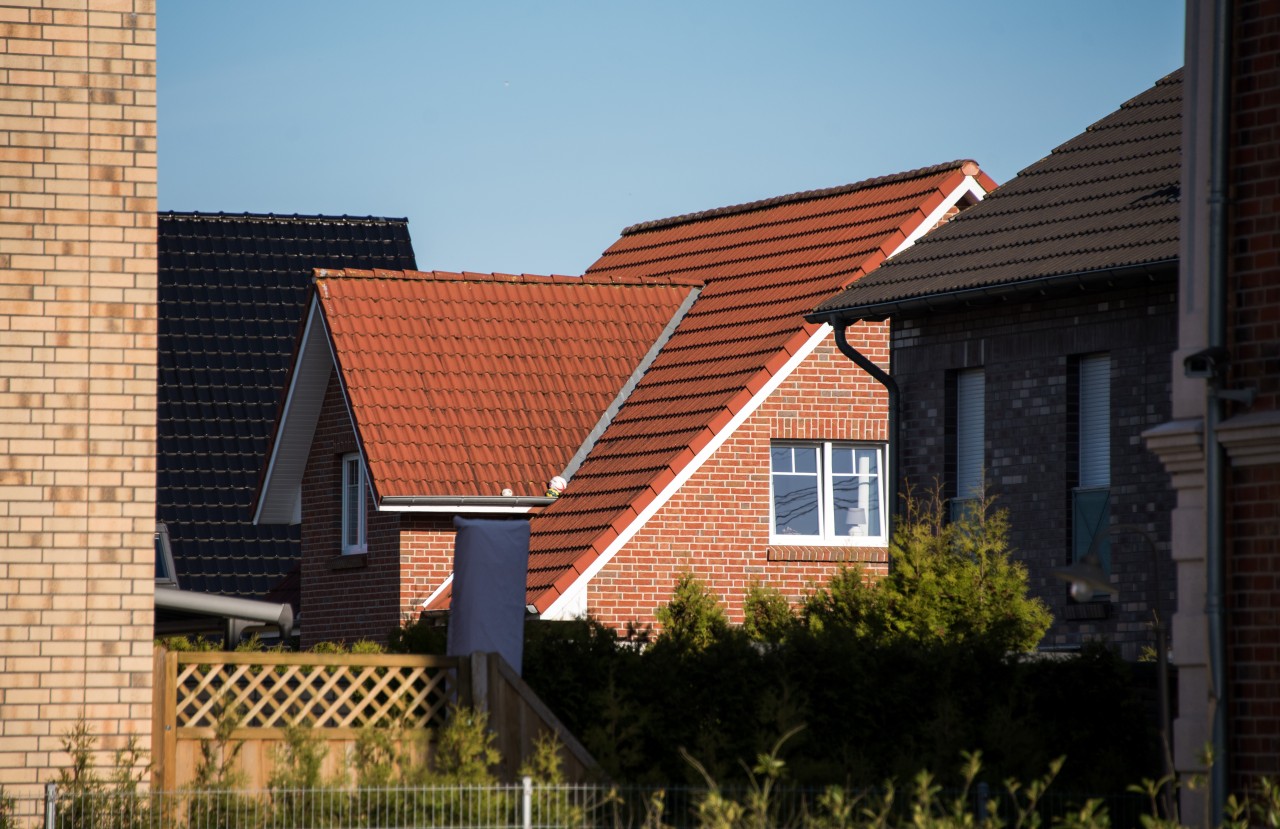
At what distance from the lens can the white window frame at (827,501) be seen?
24391 mm

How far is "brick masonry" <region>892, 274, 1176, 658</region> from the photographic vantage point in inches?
746

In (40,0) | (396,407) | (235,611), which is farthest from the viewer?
(396,407)

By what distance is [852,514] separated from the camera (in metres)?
24.6

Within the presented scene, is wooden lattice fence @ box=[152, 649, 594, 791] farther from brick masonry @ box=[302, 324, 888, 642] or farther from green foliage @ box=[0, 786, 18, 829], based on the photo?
brick masonry @ box=[302, 324, 888, 642]

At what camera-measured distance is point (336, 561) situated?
26469mm

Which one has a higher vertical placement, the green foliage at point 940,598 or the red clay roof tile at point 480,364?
the red clay roof tile at point 480,364

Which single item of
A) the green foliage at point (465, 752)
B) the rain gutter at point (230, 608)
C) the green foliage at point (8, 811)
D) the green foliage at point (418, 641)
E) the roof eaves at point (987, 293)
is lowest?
the green foliage at point (8, 811)

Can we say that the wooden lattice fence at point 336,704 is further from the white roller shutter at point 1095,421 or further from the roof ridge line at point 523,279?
the roof ridge line at point 523,279

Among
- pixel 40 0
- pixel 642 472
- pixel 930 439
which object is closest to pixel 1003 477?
pixel 930 439

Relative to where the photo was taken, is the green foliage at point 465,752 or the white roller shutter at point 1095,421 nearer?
the green foliage at point 465,752

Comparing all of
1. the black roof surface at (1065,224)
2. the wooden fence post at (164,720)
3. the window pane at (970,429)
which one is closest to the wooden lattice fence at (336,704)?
the wooden fence post at (164,720)

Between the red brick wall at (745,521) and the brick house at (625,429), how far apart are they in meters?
0.02

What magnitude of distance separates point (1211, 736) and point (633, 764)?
15.5ft

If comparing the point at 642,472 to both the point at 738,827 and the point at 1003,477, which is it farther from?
the point at 738,827
